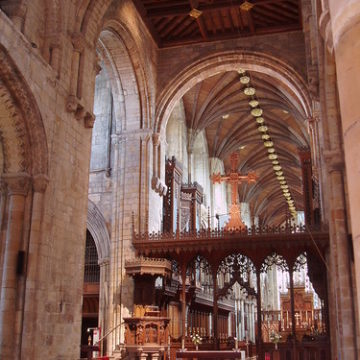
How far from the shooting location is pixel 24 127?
10.0 m

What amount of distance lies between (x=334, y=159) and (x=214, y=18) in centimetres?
978

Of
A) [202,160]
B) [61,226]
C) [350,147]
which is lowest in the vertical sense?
[350,147]

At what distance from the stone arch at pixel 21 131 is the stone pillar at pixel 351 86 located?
752 cm

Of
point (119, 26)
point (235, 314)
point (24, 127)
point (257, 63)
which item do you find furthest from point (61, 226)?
point (235, 314)

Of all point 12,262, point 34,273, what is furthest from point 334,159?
point 12,262

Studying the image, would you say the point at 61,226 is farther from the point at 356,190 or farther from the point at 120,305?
the point at 356,190

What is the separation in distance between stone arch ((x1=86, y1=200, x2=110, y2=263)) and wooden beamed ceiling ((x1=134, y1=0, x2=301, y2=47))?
21.6 feet

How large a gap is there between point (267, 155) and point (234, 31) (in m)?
15.0

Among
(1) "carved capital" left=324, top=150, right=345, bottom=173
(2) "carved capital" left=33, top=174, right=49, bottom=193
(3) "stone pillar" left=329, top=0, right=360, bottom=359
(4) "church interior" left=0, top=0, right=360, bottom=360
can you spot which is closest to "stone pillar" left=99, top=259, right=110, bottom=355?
(4) "church interior" left=0, top=0, right=360, bottom=360

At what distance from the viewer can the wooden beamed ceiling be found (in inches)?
660

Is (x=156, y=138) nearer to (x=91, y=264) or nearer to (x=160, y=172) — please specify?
(x=160, y=172)

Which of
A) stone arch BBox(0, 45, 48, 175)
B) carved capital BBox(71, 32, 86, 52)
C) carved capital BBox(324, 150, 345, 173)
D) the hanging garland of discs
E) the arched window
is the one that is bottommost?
the arched window

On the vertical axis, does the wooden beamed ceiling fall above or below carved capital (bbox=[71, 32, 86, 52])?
above

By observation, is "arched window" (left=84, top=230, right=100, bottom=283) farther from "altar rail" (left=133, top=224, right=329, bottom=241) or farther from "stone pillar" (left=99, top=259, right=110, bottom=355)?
"altar rail" (left=133, top=224, right=329, bottom=241)
